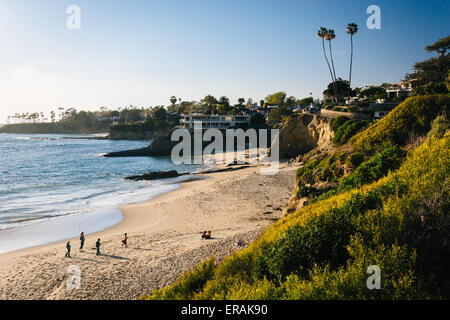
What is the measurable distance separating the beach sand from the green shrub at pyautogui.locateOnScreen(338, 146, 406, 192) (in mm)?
5833

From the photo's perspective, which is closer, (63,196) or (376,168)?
(376,168)

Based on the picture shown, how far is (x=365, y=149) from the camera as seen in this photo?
18.3m

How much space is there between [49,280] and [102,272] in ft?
7.53

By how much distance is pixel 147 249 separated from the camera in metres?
16.2

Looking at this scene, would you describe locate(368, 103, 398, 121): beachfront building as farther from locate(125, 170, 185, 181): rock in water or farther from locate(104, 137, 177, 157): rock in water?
locate(104, 137, 177, 157): rock in water

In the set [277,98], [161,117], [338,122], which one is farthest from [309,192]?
[277,98]

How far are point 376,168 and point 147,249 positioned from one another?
12651 mm

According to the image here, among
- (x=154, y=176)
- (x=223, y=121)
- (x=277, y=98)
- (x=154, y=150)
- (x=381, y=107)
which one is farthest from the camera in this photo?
(x=277, y=98)

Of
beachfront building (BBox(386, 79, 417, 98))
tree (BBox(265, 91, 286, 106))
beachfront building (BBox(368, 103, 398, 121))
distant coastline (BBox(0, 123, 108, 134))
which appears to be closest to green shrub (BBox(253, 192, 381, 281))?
beachfront building (BBox(368, 103, 398, 121))

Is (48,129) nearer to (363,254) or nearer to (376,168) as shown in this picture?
(376,168)

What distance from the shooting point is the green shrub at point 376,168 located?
12.3 metres

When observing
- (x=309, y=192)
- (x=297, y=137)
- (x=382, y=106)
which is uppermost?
(x=382, y=106)
